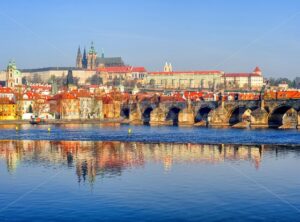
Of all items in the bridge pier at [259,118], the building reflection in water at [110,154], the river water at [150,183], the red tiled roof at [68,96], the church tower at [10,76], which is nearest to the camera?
the river water at [150,183]

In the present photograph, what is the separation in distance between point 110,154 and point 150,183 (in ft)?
50.3

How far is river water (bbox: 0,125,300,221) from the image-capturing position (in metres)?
26.4

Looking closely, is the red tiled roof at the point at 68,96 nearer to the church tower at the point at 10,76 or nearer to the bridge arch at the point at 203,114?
the bridge arch at the point at 203,114

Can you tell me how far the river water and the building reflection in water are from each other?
0.23ft

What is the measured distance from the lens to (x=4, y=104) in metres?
116

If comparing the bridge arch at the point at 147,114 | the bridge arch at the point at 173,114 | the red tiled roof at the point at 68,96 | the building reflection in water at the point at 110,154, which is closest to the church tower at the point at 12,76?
the red tiled roof at the point at 68,96

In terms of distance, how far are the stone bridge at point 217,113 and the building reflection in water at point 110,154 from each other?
36694mm

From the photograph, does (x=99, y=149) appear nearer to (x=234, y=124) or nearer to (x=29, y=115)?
(x=234, y=124)

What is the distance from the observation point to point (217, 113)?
99250 millimetres

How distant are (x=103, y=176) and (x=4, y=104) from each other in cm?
8461

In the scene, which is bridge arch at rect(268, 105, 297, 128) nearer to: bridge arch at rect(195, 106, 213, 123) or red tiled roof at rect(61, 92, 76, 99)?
bridge arch at rect(195, 106, 213, 123)

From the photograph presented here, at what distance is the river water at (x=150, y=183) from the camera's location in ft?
86.6

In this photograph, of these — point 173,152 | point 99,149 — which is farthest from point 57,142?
point 173,152

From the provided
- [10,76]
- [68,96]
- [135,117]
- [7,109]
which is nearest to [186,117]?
[135,117]
